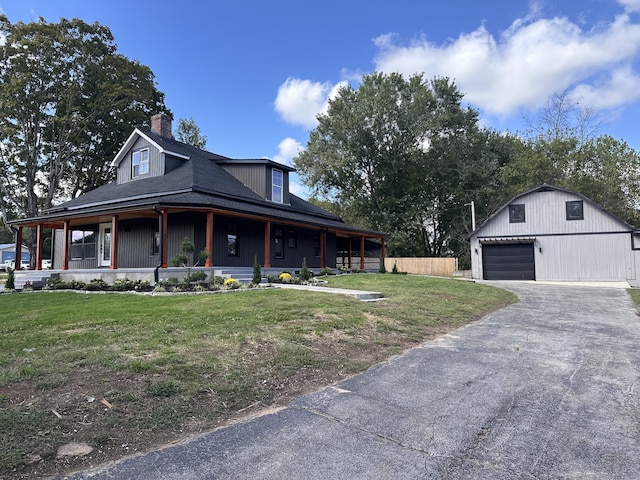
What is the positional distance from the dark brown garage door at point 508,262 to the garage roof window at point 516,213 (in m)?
1.45

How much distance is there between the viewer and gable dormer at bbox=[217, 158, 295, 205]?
2044cm

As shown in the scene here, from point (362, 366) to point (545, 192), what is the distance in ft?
75.1

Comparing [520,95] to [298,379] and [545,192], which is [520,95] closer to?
[545,192]

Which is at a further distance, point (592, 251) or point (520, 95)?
point (520, 95)

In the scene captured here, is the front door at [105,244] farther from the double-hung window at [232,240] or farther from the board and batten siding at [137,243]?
the double-hung window at [232,240]

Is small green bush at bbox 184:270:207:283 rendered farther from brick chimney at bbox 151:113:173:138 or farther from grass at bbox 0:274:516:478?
brick chimney at bbox 151:113:173:138

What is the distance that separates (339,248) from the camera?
28.9 meters

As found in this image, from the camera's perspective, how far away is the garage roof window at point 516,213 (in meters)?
23.9

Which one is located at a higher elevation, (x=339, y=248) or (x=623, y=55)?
(x=623, y=55)

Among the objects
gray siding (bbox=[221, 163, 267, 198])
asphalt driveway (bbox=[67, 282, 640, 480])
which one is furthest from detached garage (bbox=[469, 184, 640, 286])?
asphalt driveway (bbox=[67, 282, 640, 480])

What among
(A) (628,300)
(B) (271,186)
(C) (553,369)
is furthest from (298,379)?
(B) (271,186)

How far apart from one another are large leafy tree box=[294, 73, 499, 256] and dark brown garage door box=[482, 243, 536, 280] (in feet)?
32.2

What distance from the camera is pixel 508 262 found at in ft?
80.0

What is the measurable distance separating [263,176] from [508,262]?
1552 centimetres
